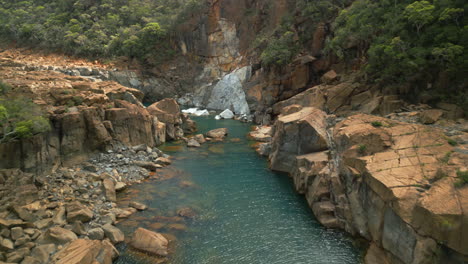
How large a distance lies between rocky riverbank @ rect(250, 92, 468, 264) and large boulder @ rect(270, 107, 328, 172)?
0.26 feet

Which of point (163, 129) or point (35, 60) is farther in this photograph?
point (35, 60)

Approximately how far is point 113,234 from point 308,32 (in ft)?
126

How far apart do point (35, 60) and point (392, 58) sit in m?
58.7

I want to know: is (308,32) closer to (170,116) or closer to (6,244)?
(170,116)

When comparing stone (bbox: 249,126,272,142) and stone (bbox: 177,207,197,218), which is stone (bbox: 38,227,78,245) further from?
Result: stone (bbox: 249,126,272,142)

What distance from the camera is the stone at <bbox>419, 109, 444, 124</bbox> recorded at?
2248 centimetres

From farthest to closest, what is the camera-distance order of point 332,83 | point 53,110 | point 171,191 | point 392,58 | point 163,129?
point 332,83, point 163,129, point 392,58, point 53,110, point 171,191

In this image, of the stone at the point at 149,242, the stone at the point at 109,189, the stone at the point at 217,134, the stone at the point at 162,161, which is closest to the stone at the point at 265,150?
the stone at the point at 217,134

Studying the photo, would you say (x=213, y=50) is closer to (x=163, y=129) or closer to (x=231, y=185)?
(x=163, y=129)

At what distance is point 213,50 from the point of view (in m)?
63.2

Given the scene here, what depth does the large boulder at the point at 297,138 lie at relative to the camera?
23516mm

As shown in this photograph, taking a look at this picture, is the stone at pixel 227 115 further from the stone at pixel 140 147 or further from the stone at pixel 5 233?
the stone at pixel 5 233

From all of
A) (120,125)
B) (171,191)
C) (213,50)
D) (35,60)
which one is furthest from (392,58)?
(35,60)

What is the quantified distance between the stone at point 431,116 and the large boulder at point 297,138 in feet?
23.6
